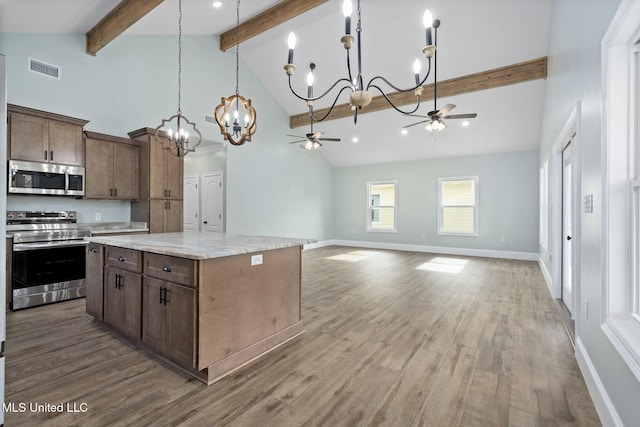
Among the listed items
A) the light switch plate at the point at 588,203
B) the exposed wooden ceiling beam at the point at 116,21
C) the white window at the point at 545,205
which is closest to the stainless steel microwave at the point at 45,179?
the exposed wooden ceiling beam at the point at 116,21

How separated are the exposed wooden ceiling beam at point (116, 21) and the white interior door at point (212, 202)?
304 centimetres

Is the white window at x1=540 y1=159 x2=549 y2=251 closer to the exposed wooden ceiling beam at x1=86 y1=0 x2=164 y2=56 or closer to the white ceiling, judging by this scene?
the white ceiling

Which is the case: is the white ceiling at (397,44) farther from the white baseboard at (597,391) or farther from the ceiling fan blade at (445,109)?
the white baseboard at (597,391)

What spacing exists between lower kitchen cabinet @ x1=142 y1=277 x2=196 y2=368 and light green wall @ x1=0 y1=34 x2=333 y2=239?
9.82 feet

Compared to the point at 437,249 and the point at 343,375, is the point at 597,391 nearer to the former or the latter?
the point at 343,375

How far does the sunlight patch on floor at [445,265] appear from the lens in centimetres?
617

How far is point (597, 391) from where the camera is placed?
1844mm

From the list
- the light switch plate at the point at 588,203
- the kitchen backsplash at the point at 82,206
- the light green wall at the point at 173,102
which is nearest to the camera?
the light switch plate at the point at 588,203

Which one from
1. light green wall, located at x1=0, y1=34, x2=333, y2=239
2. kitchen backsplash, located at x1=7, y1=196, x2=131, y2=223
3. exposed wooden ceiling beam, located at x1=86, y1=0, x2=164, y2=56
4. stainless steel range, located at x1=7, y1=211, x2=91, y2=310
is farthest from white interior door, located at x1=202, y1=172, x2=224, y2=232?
exposed wooden ceiling beam, located at x1=86, y1=0, x2=164, y2=56

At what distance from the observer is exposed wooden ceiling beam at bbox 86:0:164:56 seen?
3.71 meters

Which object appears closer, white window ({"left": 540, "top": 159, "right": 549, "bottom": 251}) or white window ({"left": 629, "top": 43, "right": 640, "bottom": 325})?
white window ({"left": 629, "top": 43, "right": 640, "bottom": 325})

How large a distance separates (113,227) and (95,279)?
6.32 feet

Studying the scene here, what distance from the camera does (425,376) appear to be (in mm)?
2172

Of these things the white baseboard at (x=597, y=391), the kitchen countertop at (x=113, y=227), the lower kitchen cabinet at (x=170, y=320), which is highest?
the kitchen countertop at (x=113, y=227)
